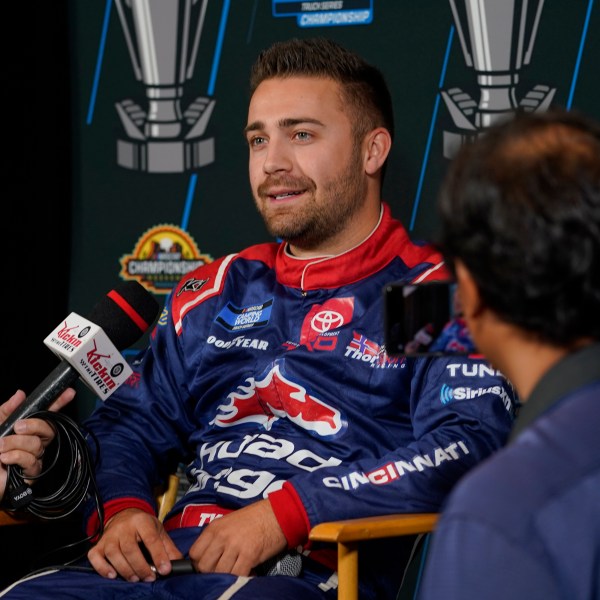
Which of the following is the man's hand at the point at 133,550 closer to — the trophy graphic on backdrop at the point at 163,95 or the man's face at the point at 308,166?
the man's face at the point at 308,166

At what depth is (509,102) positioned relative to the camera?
2.37 m

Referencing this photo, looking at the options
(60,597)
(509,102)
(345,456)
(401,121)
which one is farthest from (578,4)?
(60,597)

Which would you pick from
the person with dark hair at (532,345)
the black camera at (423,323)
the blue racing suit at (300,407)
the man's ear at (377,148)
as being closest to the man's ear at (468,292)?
the person with dark hair at (532,345)

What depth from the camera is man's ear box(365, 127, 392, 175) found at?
2.09 meters

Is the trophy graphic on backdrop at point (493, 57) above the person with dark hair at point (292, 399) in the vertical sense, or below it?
above

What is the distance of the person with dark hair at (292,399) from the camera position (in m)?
1.63

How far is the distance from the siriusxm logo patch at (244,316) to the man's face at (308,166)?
0.16 metres

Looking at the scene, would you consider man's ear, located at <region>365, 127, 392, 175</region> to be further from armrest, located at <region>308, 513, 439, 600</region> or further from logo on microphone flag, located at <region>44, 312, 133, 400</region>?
armrest, located at <region>308, 513, 439, 600</region>

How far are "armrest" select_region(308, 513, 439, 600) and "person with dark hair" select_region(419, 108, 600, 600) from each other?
62cm

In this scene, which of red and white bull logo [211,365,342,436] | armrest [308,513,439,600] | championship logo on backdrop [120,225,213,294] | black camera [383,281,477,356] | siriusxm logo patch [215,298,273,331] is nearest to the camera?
black camera [383,281,477,356]

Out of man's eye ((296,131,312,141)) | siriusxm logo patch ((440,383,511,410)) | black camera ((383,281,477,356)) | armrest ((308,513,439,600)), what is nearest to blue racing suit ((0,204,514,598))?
siriusxm logo patch ((440,383,511,410))

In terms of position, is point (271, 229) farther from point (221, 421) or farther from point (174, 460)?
point (174, 460)

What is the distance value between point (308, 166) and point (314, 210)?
0.31ft

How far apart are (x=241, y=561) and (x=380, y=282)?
64 centimetres
